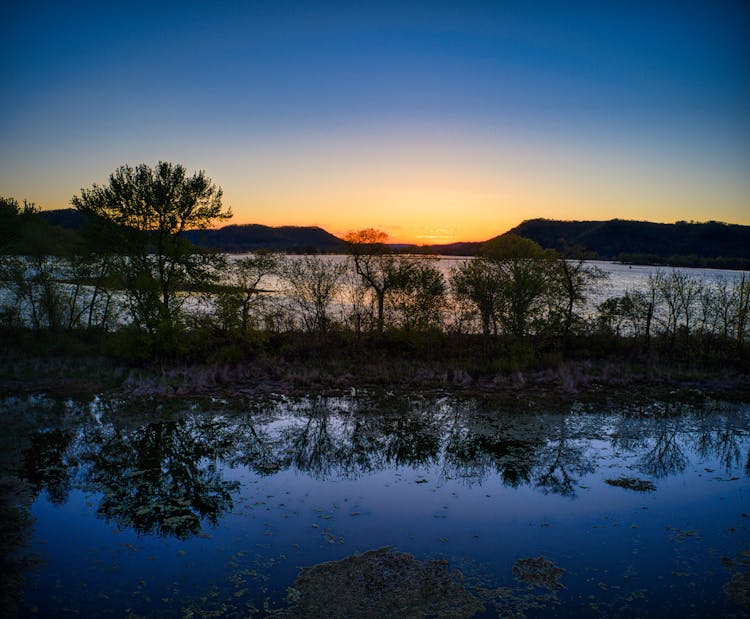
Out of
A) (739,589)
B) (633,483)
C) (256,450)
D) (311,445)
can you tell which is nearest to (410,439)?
(311,445)

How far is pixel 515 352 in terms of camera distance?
2442cm

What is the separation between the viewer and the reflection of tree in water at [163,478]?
29.9 ft

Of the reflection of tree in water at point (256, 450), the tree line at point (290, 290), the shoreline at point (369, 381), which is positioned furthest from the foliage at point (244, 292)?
the reflection of tree in water at point (256, 450)

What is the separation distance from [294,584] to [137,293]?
1910 cm

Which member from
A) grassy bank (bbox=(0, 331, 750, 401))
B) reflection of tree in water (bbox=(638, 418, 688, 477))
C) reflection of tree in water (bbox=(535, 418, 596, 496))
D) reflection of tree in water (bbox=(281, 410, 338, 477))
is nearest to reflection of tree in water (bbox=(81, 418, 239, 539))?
reflection of tree in water (bbox=(281, 410, 338, 477))

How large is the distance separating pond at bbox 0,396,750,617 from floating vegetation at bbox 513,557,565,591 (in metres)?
0.03

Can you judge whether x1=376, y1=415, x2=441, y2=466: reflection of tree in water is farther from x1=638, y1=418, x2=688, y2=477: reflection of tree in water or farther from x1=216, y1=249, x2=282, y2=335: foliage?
x1=216, y1=249, x2=282, y2=335: foliage

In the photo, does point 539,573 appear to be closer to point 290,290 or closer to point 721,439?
point 721,439

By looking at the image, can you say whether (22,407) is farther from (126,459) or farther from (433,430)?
(433,430)

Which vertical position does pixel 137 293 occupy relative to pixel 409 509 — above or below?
above

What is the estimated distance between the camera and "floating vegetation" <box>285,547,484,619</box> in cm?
653

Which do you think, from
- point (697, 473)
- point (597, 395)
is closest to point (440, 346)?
point (597, 395)

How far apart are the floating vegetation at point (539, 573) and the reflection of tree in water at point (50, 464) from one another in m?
8.88

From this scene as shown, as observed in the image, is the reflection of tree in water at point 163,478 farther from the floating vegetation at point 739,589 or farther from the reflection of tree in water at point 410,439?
the floating vegetation at point 739,589
